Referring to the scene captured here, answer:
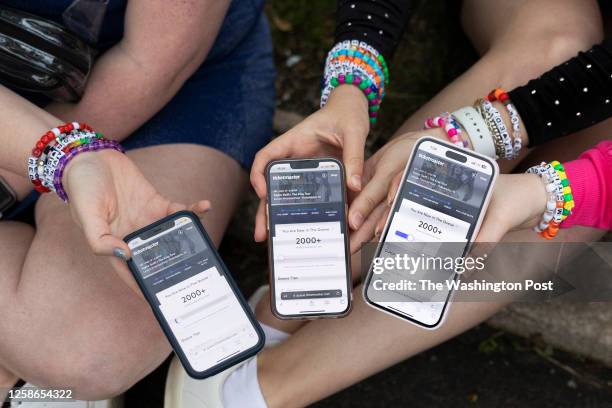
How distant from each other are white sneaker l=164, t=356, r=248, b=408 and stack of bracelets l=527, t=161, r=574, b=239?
76 centimetres

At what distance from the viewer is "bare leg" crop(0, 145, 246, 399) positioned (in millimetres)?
1297

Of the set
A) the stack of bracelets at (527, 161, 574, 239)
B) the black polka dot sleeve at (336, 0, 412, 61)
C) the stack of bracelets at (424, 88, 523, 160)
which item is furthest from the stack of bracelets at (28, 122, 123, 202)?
the stack of bracelets at (527, 161, 574, 239)

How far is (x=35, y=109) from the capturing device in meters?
1.29

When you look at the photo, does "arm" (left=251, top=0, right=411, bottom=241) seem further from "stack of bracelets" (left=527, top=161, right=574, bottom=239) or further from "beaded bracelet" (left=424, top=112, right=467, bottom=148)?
"stack of bracelets" (left=527, top=161, right=574, bottom=239)

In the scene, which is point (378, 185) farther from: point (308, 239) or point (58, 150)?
point (58, 150)

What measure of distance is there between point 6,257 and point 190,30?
0.62 meters

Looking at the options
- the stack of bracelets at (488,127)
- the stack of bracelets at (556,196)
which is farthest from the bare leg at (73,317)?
the stack of bracelets at (556,196)

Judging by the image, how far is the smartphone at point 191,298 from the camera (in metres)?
1.21

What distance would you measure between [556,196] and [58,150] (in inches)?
37.7

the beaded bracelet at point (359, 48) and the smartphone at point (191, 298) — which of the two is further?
the beaded bracelet at point (359, 48)

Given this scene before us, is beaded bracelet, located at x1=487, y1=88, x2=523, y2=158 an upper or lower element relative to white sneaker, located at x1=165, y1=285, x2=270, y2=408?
upper

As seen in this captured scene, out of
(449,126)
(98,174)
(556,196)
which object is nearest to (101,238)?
(98,174)

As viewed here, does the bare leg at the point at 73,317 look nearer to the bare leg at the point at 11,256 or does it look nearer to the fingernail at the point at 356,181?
the bare leg at the point at 11,256

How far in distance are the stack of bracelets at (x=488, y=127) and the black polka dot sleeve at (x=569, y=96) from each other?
2cm
